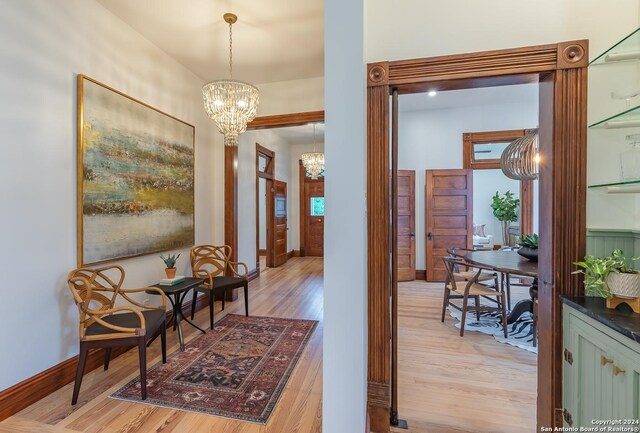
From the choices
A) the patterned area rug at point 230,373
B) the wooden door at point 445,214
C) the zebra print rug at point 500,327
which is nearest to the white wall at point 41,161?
the patterned area rug at point 230,373

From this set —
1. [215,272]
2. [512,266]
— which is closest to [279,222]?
[215,272]

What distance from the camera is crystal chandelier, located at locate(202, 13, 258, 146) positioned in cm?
263

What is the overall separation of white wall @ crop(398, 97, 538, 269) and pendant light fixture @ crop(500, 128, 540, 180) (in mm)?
2067

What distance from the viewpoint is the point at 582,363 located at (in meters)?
1.32

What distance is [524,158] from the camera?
3068 millimetres

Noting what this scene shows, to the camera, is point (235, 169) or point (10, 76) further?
point (235, 169)

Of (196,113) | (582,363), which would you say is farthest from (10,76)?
(582,363)

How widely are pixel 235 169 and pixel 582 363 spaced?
3.99 metres

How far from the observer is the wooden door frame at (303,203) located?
802 cm

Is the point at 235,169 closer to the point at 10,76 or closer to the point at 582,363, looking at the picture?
the point at 10,76

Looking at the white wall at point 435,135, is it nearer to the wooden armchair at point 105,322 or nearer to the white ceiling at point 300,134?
the white ceiling at point 300,134

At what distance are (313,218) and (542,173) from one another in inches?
264

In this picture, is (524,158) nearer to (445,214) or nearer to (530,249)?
(530,249)

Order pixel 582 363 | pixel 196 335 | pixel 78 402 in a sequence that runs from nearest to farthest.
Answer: pixel 582 363 < pixel 78 402 < pixel 196 335
